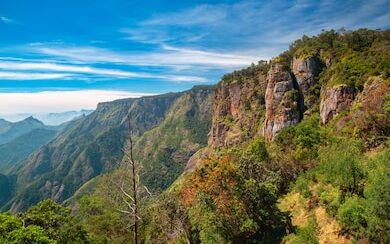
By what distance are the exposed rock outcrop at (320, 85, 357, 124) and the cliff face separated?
186ft

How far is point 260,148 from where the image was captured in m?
64.6

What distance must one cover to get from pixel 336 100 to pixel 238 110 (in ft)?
292

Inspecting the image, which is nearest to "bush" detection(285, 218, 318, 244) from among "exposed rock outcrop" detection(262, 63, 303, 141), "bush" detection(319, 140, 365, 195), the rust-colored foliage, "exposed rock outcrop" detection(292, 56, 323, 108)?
"bush" detection(319, 140, 365, 195)

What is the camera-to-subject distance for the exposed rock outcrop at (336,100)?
84875 millimetres

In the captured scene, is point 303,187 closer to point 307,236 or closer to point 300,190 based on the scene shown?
point 300,190

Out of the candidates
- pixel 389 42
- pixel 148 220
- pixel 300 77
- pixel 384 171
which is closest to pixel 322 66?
pixel 300 77

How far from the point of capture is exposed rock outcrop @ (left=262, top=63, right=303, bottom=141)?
361 feet

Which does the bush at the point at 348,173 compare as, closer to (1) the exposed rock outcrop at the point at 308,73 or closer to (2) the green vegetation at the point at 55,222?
(2) the green vegetation at the point at 55,222

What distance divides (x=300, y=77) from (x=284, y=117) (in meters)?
14.6

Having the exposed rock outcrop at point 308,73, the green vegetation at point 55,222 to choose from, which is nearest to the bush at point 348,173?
the green vegetation at point 55,222

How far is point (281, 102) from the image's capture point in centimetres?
11512

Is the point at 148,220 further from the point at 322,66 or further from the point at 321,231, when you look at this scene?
the point at 322,66

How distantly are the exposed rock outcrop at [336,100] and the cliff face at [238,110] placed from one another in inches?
2234

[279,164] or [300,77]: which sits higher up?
[300,77]
